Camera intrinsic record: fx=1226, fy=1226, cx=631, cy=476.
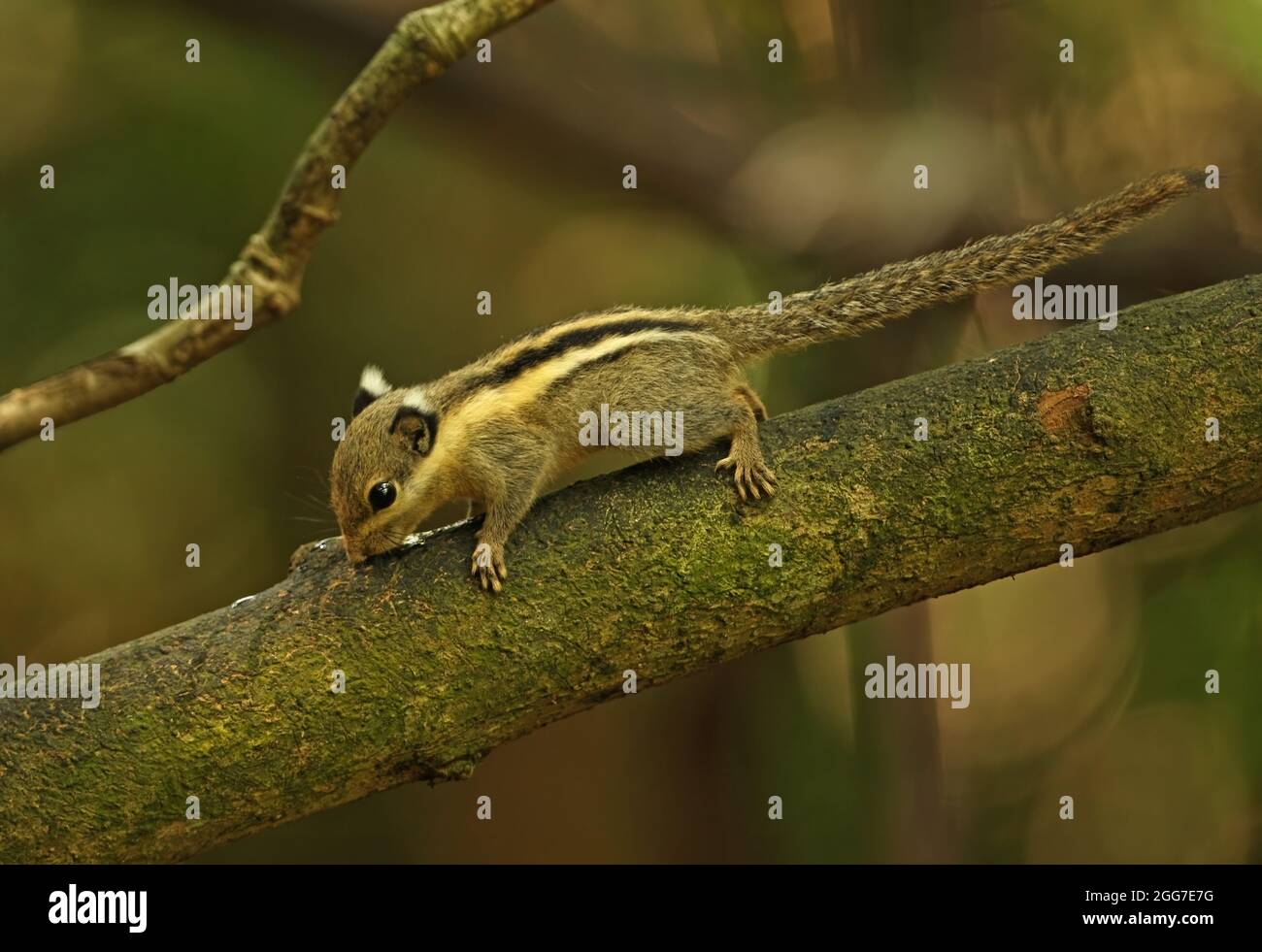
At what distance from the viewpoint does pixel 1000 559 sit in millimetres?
3279

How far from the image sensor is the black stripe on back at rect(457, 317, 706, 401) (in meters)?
4.04

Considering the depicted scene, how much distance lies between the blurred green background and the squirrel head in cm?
139

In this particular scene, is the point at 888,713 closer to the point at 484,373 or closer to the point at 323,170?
the point at 484,373

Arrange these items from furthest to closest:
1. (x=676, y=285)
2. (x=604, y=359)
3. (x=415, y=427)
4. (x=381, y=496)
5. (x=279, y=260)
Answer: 1. (x=676, y=285)
2. (x=415, y=427)
3. (x=604, y=359)
4. (x=381, y=496)
5. (x=279, y=260)

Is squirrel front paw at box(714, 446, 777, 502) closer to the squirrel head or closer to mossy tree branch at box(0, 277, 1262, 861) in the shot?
mossy tree branch at box(0, 277, 1262, 861)

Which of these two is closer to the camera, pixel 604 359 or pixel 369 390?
pixel 604 359

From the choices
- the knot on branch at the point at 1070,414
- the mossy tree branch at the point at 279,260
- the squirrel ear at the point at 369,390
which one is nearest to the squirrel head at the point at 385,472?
the squirrel ear at the point at 369,390

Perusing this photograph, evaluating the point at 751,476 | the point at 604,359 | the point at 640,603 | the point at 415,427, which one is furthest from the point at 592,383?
the point at 640,603

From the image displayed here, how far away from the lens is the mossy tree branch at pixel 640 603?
10.4ft

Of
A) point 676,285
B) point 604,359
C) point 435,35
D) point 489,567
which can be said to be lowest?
point 489,567

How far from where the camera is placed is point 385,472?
401cm

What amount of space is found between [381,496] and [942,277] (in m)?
1.91

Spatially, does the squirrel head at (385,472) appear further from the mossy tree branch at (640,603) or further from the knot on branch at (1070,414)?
the knot on branch at (1070,414)

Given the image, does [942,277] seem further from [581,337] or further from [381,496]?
[381,496]
